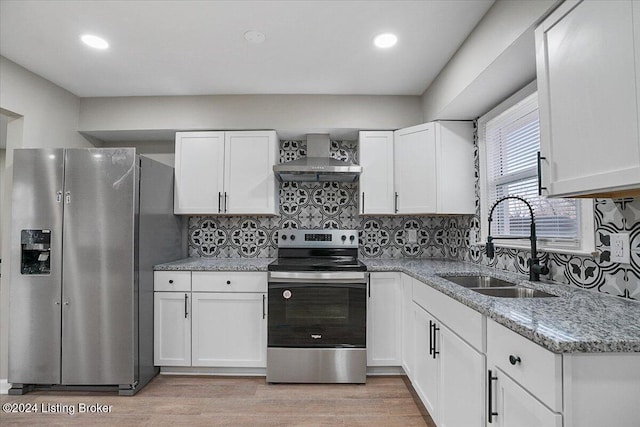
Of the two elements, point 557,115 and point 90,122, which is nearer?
point 557,115

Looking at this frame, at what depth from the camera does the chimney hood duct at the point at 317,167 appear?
114 inches

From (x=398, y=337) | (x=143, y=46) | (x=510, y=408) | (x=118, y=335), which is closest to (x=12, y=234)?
(x=118, y=335)

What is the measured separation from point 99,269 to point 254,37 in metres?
2.00

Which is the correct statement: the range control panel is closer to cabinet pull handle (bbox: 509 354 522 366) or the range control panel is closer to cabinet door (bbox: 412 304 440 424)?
cabinet door (bbox: 412 304 440 424)

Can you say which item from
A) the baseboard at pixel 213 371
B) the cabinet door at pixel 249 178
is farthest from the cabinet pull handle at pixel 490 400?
the cabinet door at pixel 249 178

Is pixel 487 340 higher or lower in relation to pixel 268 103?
lower

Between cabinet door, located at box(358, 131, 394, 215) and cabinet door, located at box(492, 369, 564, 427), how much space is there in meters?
1.94

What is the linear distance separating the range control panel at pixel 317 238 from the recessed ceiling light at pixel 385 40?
160 centimetres

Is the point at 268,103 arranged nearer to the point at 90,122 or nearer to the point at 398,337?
the point at 90,122

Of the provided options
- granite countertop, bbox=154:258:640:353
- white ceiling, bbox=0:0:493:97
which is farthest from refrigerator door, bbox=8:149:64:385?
granite countertop, bbox=154:258:640:353

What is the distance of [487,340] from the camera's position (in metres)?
1.32

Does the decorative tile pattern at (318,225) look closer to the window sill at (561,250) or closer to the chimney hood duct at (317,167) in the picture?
the chimney hood duct at (317,167)

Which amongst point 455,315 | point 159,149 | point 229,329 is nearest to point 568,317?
point 455,315

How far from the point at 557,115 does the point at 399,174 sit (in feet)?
5.53
